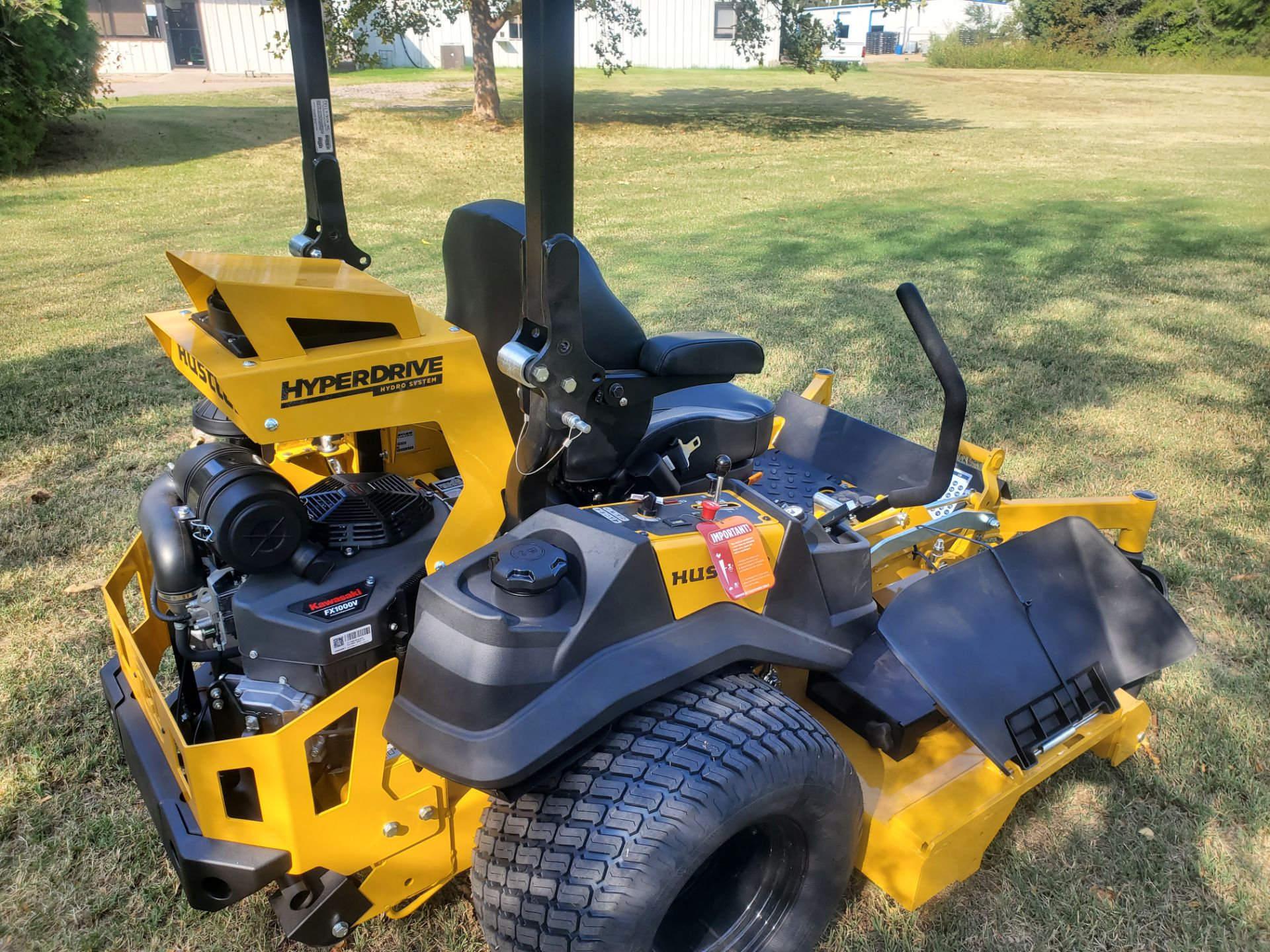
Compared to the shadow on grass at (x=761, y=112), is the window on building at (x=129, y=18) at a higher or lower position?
higher

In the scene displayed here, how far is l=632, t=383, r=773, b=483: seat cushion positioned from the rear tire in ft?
2.45

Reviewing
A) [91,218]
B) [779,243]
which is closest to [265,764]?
[779,243]

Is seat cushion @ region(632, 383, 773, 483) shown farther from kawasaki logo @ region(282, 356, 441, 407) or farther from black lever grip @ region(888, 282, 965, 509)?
kawasaki logo @ region(282, 356, 441, 407)

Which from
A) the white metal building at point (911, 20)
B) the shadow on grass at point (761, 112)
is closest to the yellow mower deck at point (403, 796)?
the shadow on grass at point (761, 112)

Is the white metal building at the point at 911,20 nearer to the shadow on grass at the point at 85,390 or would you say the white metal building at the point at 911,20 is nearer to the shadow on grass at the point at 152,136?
the shadow on grass at the point at 152,136

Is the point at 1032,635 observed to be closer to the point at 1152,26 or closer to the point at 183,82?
the point at 183,82

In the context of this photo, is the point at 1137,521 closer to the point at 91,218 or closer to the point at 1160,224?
the point at 1160,224

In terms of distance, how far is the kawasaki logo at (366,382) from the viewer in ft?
5.82

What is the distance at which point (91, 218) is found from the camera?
10305 millimetres

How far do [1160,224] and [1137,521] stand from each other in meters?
8.81

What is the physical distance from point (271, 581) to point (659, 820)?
0.92m

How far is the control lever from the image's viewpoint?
1.99 meters

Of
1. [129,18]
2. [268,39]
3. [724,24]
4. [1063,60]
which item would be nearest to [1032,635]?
[268,39]

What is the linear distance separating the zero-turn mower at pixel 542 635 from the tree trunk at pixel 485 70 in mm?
16386
